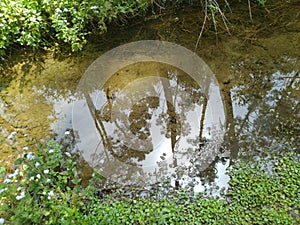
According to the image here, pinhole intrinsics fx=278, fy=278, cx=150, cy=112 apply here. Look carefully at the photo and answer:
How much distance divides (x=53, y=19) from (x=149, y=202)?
2.91 meters

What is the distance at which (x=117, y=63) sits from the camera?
395cm

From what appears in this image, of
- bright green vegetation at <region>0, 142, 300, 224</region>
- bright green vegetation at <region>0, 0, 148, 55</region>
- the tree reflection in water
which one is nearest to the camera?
bright green vegetation at <region>0, 142, 300, 224</region>

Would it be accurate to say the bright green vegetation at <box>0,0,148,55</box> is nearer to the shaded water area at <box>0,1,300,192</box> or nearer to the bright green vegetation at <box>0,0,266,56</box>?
the bright green vegetation at <box>0,0,266,56</box>

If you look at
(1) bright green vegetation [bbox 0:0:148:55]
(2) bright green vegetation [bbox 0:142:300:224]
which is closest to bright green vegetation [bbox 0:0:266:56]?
(1) bright green vegetation [bbox 0:0:148:55]

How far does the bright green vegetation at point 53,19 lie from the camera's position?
3.89 metres

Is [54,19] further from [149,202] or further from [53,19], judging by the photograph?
[149,202]

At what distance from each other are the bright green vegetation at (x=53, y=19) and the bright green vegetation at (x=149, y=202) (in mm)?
2162

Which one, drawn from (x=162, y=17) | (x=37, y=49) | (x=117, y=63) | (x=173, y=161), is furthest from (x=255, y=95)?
(x=37, y=49)

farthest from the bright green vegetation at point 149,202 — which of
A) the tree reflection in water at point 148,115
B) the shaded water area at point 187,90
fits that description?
the tree reflection in water at point 148,115

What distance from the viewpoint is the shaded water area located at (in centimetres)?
288

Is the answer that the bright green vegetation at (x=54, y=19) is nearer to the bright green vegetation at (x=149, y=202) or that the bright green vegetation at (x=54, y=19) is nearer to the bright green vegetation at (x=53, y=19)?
the bright green vegetation at (x=53, y=19)

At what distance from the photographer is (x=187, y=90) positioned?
3.52 metres

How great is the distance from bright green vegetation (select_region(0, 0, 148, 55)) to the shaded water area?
0.78ft

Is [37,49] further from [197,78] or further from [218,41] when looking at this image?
[218,41]
